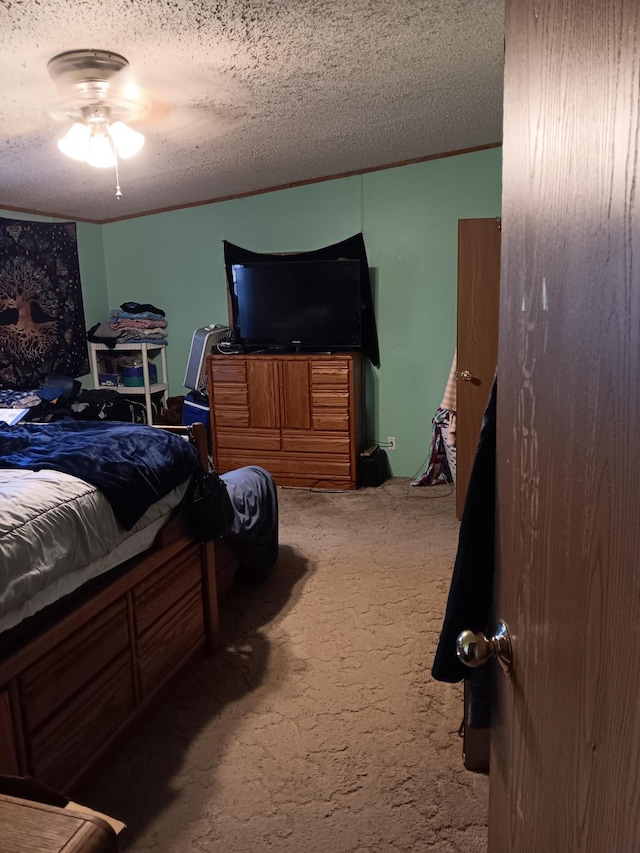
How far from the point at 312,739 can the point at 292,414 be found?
9.11 ft

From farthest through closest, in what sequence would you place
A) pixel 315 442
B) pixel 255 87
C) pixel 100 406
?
pixel 100 406 → pixel 315 442 → pixel 255 87

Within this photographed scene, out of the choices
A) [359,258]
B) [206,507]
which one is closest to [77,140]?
[206,507]

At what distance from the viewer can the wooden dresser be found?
4.49 m

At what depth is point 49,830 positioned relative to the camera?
0.51 metres

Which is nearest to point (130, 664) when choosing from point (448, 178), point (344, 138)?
point (344, 138)

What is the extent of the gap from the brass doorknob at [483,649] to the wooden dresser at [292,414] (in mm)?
3621

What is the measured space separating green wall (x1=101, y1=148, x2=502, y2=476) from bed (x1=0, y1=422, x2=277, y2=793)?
2600 mm

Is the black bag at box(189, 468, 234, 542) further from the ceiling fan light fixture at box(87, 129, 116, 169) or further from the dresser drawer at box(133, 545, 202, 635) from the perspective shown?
the ceiling fan light fixture at box(87, 129, 116, 169)

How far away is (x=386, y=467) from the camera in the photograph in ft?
16.0

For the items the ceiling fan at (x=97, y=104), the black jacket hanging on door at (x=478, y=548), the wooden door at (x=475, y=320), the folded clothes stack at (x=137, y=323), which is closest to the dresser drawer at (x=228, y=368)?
the folded clothes stack at (x=137, y=323)

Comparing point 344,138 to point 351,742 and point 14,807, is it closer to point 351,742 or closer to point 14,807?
point 351,742

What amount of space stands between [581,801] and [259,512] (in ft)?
8.05

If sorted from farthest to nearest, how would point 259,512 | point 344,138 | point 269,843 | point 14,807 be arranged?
point 344,138 < point 259,512 < point 269,843 < point 14,807

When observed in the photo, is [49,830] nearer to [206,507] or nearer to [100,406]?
[206,507]
